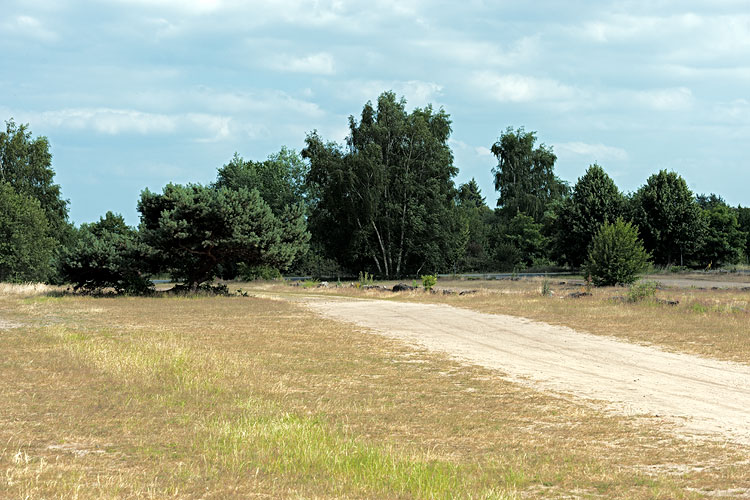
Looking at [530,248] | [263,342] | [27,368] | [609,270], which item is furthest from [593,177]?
[27,368]

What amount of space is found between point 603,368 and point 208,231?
79.8ft

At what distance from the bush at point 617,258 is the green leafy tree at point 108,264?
24.0m

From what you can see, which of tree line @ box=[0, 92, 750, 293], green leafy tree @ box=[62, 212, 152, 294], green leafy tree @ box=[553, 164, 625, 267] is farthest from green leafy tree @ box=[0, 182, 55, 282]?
green leafy tree @ box=[553, 164, 625, 267]

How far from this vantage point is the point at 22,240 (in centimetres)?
5338

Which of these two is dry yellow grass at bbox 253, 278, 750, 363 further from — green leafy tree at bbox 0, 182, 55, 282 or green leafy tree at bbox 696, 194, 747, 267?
green leafy tree at bbox 0, 182, 55, 282

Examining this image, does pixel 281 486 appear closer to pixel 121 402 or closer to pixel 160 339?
pixel 121 402

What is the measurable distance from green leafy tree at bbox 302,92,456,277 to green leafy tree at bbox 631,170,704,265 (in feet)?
56.7

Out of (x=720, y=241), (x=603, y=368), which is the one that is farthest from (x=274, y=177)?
(x=603, y=368)

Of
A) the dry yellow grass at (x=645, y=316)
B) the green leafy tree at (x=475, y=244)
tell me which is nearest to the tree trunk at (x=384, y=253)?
the green leafy tree at (x=475, y=244)

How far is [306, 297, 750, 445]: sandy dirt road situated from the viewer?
9453 mm

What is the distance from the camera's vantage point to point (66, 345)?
15375 millimetres

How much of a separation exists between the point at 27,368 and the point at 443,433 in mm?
8294

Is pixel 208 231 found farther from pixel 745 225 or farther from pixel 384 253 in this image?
pixel 745 225

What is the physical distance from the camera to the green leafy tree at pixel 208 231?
109 feet
